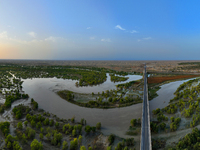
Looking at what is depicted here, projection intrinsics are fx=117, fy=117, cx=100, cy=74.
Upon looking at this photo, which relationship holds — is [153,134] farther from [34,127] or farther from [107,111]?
[34,127]

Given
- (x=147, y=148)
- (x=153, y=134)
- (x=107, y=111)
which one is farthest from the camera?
(x=107, y=111)

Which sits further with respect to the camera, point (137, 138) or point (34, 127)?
point (34, 127)

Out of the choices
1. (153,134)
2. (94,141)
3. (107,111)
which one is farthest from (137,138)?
(107,111)

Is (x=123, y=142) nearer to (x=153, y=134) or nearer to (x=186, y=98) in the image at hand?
(x=153, y=134)

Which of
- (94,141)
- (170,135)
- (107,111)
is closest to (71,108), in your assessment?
(107,111)

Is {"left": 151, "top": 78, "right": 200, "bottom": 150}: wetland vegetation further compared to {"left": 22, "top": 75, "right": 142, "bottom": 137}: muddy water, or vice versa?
{"left": 22, "top": 75, "right": 142, "bottom": 137}: muddy water

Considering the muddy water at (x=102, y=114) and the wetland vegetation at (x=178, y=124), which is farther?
the muddy water at (x=102, y=114)

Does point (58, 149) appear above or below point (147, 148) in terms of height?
below

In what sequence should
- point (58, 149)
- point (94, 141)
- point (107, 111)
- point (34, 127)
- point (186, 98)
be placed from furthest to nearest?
point (186, 98) < point (107, 111) < point (34, 127) < point (94, 141) < point (58, 149)

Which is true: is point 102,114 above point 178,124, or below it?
below

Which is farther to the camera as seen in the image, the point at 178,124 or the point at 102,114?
the point at 102,114
